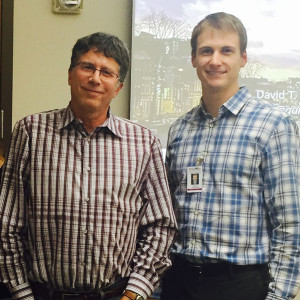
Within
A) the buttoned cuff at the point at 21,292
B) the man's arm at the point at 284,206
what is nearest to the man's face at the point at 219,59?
the man's arm at the point at 284,206

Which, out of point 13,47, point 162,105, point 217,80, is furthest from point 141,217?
point 13,47

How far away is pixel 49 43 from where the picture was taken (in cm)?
254

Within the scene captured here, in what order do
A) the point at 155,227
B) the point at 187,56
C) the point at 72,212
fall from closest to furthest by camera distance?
the point at 72,212, the point at 155,227, the point at 187,56

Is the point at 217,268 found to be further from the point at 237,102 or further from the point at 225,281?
the point at 237,102

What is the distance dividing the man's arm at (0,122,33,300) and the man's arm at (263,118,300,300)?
0.81 metres

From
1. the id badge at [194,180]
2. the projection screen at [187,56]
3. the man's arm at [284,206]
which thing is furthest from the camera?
the projection screen at [187,56]

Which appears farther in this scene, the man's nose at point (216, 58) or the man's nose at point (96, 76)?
the man's nose at point (216, 58)

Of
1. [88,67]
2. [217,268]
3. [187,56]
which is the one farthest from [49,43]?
[217,268]

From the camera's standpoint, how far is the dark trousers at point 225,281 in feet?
5.35

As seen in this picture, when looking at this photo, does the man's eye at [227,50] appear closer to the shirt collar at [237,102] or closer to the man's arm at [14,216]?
the shirt collar at [237,102]

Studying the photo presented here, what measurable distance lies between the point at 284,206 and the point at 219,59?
0.56 m

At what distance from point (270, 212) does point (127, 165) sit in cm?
51

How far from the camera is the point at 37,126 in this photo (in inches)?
64.3

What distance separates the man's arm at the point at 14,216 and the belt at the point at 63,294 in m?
0.03
